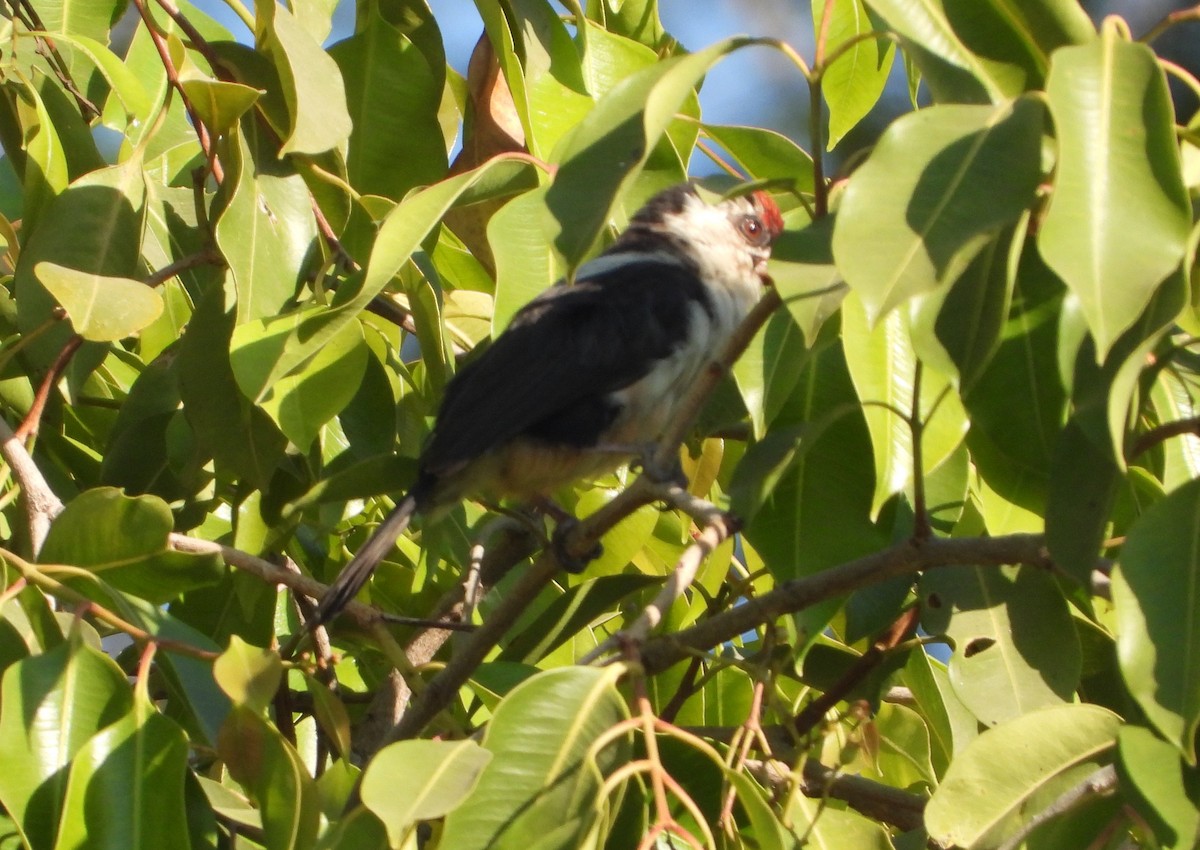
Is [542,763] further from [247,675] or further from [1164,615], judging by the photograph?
[1164,615]

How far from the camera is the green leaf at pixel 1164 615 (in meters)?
1.61

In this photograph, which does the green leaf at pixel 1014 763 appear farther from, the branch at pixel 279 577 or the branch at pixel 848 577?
the branch at pixel 279 577

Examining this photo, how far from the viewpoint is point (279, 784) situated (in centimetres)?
182

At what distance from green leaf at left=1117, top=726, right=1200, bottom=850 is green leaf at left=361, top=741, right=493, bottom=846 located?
0.74m

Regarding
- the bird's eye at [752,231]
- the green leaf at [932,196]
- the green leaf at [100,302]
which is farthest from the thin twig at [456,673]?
the bird's eye at [752,231]

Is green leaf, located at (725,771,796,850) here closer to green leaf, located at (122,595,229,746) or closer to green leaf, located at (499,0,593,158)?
green leaf, located at (122,595,229,746)

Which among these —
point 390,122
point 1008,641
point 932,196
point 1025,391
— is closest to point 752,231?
point 390,122

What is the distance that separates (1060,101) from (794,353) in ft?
2.30

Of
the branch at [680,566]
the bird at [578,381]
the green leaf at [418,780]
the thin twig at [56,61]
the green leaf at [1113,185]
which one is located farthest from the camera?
the bird at [578,381]

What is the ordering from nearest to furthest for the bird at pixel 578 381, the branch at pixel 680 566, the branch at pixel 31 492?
the branch at pixel 680 566, the branch at pixel 31 492, the bird at pixel 578 381

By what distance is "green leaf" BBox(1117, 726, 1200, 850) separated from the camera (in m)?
1.62

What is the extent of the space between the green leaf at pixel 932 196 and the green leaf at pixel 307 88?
954mm

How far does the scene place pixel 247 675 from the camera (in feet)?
6.05

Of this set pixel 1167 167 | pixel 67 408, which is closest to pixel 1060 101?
pixel 1167 167
